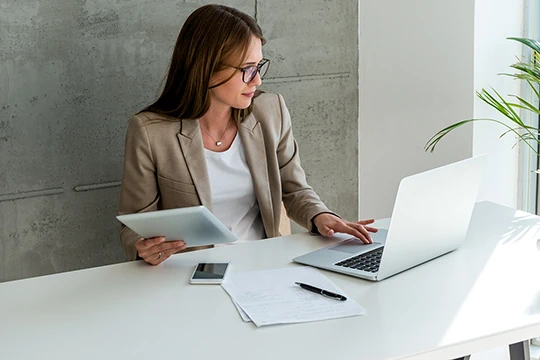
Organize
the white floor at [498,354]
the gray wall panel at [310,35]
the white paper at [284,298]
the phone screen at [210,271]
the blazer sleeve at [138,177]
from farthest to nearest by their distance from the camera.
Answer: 1. the white floor at [498,354]
2. the gray wall panel at [310,35]
3. the blazer sleeve at [138,177]
4. the phone screen at [210,271]
5. the white paper at [284,298]

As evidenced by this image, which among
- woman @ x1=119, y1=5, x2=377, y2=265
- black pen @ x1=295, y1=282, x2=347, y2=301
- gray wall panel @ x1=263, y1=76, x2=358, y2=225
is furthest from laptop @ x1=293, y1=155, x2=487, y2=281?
gray wall panel @ x1=263, y1=76, x2=358, y2=225

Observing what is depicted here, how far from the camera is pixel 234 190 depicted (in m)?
2.67

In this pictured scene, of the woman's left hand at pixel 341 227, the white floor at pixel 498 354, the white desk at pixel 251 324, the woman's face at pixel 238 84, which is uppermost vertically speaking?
the woman's face at pixel 238 84

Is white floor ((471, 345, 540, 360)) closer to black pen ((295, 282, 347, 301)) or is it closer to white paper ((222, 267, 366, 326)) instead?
white paper ((222, 267, 366, 326))

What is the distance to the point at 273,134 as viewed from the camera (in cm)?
275

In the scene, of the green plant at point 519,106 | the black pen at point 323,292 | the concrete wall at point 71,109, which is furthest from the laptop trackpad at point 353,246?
the concrete wall at point 71,109

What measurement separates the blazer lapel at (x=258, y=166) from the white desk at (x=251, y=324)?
0.48 metres

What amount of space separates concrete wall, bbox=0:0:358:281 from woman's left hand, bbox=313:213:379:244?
973mm

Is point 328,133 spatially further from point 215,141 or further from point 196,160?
Result: point 196,160

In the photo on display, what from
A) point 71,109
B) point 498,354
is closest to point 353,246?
point 71,109

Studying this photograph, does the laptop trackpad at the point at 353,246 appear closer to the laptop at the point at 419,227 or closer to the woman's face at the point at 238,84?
the laptop at the point at 419,227

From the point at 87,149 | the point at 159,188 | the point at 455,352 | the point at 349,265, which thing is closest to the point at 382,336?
the point at 455,352

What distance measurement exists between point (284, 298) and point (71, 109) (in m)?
1.40

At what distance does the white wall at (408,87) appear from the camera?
11.1ft
